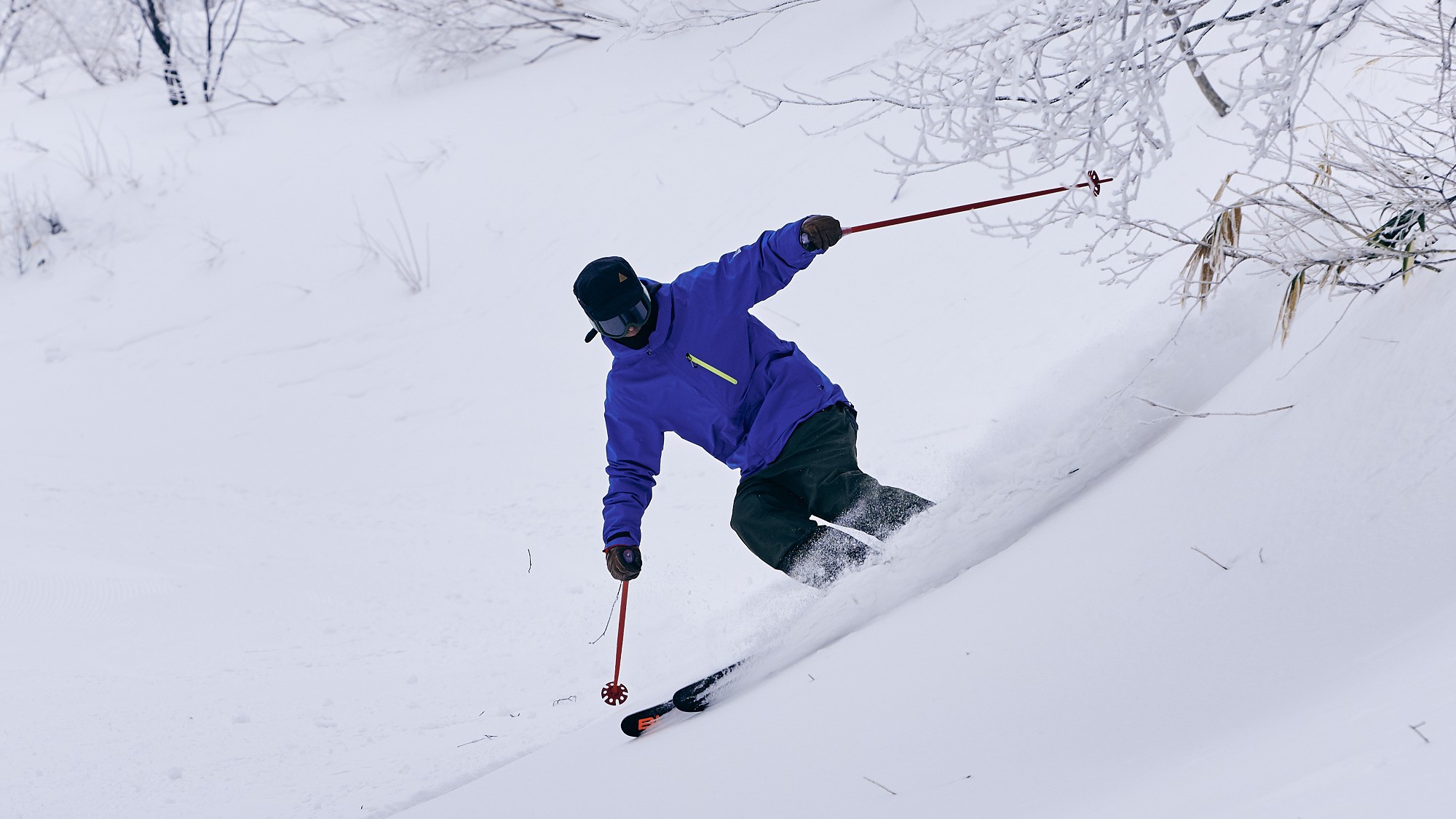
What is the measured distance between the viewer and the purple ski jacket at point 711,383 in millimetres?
3262

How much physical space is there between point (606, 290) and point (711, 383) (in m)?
0.48

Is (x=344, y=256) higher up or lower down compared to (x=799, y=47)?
lower down

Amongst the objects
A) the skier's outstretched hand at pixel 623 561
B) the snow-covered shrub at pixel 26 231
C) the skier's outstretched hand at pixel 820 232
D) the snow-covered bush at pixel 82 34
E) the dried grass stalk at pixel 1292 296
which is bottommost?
the skier's outstretched hand at pixel 623 561

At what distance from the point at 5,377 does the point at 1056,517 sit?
27.2ft

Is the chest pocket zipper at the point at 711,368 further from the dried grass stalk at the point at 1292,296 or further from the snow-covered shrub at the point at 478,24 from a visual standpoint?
the snow-covered shrub at the point at 478,24

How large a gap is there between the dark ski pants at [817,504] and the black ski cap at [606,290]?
0.75 metres

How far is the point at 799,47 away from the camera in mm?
8086

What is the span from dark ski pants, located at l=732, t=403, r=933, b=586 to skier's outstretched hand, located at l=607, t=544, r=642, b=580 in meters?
0.36

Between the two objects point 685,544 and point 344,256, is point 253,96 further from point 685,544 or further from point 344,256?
point 685,544

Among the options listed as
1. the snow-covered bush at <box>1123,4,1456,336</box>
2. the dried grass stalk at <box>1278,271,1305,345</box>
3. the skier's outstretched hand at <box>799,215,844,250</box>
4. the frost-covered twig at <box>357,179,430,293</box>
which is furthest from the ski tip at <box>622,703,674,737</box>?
the frost-covered twig at <box>357,179,430,293</box>

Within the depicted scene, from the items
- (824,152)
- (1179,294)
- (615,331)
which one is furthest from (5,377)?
(1179,294)

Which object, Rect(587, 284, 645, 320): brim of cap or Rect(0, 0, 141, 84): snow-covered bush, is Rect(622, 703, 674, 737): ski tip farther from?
Rect(0, 0, 141, 84): snow-covered bush

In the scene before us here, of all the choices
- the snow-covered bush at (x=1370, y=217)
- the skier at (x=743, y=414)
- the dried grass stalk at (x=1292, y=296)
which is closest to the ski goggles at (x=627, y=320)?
the skier at (x=743, y=414)

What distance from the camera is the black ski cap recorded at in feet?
10.1
